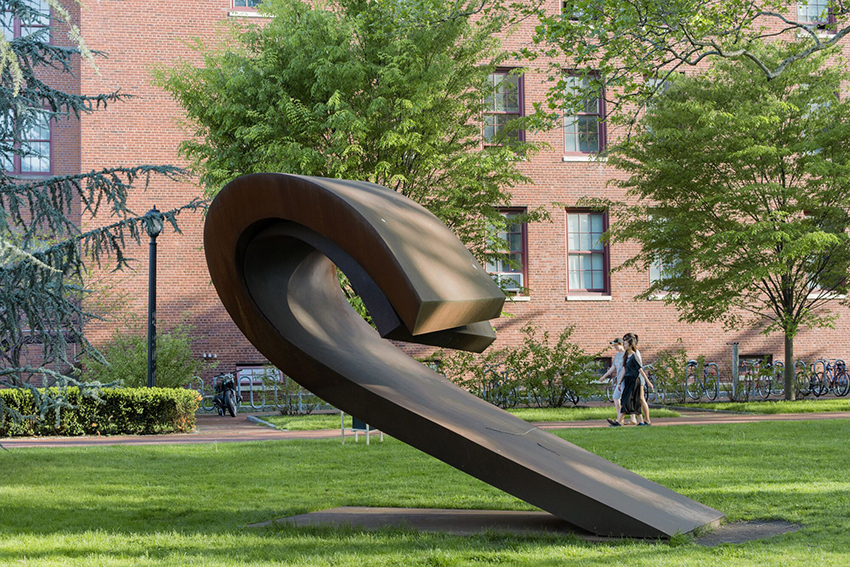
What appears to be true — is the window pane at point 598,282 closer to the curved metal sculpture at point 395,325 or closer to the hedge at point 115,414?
the hedge at point 115,414

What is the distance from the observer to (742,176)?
18078 millimetres

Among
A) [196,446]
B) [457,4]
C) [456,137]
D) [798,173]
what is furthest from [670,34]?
[196,446]

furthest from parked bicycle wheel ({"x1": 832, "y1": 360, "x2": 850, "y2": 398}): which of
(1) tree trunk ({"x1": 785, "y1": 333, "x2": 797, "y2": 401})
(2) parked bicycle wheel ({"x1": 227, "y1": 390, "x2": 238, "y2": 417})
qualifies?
(2) parked bicycle wheel ({"x1": 227, "y1": 390, "x2": 238, "y2": 417})

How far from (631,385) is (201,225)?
12.5 meters

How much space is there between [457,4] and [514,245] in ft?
32.5

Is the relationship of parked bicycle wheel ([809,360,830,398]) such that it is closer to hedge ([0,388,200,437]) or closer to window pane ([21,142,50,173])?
hedge ([0,388,200,437])

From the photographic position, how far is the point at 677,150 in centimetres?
1798

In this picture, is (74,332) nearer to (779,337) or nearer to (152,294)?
(152,294)

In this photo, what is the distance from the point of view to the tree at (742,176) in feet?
55.9

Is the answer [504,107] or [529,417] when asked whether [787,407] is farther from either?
[504,107]

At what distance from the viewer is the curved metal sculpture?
5219 millimetres

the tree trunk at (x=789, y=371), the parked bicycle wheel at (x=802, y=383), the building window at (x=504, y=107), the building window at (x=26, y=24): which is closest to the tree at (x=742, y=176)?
the tree trunk at (x=789, y=371)

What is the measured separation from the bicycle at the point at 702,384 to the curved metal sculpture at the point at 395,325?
15046mm

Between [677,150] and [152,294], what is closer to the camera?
[152,294]
